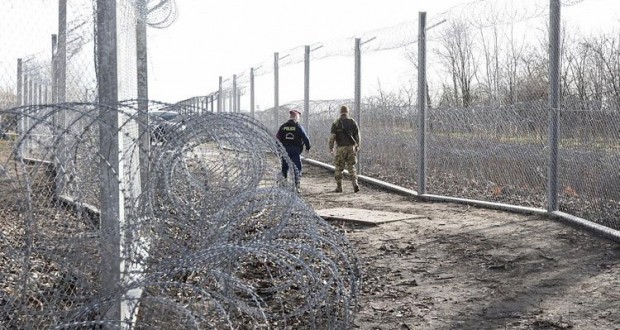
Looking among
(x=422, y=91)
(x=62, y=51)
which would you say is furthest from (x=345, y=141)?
(x=62, y=51)

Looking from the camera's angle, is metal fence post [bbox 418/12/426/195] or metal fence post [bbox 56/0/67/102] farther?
metal fence post [bbox 418/12/426/195]

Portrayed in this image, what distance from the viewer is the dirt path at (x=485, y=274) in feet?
19.4

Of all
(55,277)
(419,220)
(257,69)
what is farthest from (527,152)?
(257,69)

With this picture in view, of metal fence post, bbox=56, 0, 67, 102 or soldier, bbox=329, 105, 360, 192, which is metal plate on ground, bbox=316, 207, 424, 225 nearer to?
soldier, bbox=329, 105, 360, 192

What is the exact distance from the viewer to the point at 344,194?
1447 cm

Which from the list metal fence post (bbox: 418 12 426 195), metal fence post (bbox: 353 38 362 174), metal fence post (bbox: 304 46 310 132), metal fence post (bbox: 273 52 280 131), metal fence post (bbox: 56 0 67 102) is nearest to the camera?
metal fence post (bbox: 56 0 67 102)

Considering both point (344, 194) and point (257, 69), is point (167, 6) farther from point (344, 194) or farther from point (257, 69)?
point (257, 69)

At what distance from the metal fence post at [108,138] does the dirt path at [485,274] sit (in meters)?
1.82

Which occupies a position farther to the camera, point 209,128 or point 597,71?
point 597,71

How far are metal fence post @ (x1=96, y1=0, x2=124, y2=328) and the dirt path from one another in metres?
1.82

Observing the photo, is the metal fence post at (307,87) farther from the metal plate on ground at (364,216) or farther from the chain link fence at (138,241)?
the chain link fence at (138,241)

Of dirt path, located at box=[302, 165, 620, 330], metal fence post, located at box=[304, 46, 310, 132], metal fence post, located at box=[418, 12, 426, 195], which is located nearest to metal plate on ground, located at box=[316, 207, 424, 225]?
dirt path, located at box=[302, 165, 620, 330]

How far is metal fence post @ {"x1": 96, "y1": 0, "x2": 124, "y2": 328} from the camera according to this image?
490cm

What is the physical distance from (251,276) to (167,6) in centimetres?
317
